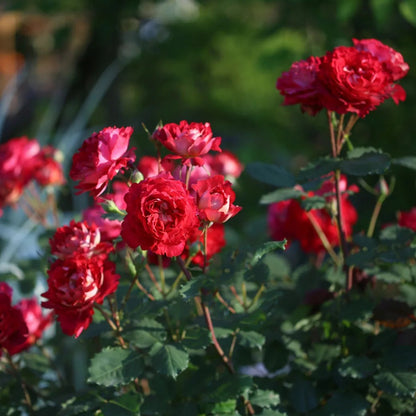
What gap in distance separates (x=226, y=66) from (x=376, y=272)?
3.92m

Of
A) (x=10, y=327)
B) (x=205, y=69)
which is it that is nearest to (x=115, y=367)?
(x=10, y=327)

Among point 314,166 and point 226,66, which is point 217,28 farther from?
point 314,166

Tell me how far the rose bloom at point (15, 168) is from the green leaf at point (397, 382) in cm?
91

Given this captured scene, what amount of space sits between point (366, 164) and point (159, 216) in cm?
39

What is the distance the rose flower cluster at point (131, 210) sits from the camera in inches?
29.2

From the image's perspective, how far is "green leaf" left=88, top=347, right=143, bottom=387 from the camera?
0.85 meters

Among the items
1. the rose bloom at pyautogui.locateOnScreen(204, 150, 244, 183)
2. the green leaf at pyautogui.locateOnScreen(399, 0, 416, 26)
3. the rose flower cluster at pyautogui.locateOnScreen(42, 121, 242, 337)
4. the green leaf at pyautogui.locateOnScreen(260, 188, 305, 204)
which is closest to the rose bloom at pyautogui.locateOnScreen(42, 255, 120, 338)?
the rose flower cluster at pyautogui.locateOnScreen(42, 121, 242, 337)

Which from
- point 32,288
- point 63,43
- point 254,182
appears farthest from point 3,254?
point 254,182

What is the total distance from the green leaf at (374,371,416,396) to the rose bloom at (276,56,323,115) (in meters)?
0.45

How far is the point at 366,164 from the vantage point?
0.95 metres

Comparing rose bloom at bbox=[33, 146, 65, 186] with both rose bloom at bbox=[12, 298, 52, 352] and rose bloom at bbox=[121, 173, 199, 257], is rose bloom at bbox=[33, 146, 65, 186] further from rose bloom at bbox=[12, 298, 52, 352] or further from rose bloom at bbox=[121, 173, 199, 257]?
rose bloom at bbox=[121, 173, 199, 257]

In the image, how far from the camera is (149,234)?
742 millimetres

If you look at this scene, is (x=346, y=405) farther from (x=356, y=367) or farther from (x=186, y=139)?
(x=186, y=139)

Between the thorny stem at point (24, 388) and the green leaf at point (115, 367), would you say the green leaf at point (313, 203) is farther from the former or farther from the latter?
the thorny stem at point (24, 388)
